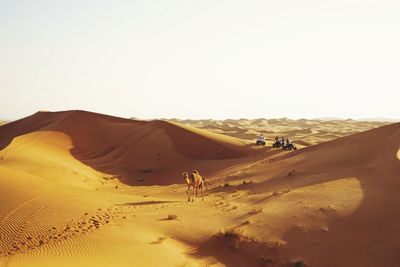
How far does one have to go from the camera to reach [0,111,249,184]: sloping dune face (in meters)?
25.5

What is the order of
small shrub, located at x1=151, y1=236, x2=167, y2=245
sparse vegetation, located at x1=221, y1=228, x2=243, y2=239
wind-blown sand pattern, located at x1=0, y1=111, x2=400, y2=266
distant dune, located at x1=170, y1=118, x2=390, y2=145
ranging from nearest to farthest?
wind-blown sand pattern, located at x1=0, y1=111, x2=400, y2=266
small shrub, located at x1=151, y1=236, x2=167, y2=245
sparse vegetation, located at x1=221, y1=228, x2=243, y2=239
distant dune, located at x1=170, y1=118, x2=390, y2=145

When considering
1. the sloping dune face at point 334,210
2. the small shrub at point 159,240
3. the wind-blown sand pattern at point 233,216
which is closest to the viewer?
the wind-blown sand pattern at point 233,216

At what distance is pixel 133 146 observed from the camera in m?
29.8

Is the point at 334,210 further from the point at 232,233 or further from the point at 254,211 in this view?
the point at 232,233

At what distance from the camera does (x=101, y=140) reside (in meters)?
32.3

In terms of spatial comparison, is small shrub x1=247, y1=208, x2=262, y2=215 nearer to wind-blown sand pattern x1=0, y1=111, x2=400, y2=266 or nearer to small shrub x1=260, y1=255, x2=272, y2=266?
wind-blown sand pattern x1=0, y1=111, x2=400, y2=266

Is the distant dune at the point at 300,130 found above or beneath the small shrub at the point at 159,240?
above

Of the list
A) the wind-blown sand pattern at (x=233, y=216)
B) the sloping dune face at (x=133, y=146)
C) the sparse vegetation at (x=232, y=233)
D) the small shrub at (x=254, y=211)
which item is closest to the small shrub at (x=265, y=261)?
the wind-blown sand pattern at (x=233, y=216)

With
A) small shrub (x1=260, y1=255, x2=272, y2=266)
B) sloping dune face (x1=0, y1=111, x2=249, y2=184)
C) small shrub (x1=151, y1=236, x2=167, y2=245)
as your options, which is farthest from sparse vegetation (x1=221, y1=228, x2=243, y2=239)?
sloping dune face (x1=0, y1=111, x2=249, y2=184)

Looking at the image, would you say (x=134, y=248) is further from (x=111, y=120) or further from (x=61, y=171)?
(x=111, y=120)

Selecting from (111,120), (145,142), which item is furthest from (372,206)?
(111,120)

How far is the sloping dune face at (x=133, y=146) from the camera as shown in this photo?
25516 mm

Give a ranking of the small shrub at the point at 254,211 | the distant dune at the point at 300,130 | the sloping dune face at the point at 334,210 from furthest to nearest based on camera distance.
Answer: the distant dune at the point at 300,130 < the small shrub at the point at 254,211 < the sloping dune face at the point at 334,210

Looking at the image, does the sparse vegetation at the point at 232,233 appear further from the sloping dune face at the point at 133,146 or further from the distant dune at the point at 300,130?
the distant dune at the point at 300,130
